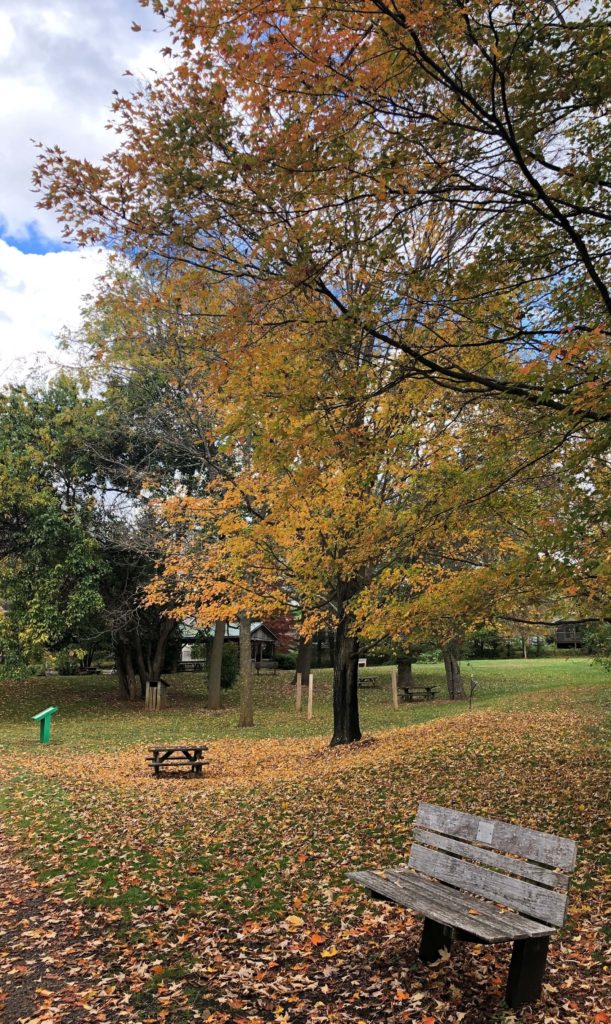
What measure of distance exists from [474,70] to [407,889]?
214 inches

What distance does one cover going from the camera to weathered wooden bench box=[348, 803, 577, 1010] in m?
3.44

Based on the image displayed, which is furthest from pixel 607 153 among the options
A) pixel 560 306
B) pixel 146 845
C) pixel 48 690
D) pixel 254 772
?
pixel 48 690

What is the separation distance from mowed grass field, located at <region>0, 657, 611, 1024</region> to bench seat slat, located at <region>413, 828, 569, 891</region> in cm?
60

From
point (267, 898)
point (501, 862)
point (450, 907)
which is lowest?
point (267, 898)

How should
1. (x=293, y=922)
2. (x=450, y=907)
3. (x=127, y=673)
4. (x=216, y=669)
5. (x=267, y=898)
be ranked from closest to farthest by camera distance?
1. (x=450, y=907)
2. (x=293, y=922)
3. (x=267, y=898)
4. (x=216, y=669)
5. (x=127, y=673)

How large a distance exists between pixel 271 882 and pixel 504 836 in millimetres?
2632

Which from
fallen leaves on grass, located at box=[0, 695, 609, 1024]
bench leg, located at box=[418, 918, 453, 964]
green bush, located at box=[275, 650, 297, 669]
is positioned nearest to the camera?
fallen leaves on grass, located at box=[0, 695, 609, 1024]

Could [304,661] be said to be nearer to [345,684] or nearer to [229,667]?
[229,667]

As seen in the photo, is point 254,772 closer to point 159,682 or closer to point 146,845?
point 146,845

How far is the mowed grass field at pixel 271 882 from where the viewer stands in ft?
12.6

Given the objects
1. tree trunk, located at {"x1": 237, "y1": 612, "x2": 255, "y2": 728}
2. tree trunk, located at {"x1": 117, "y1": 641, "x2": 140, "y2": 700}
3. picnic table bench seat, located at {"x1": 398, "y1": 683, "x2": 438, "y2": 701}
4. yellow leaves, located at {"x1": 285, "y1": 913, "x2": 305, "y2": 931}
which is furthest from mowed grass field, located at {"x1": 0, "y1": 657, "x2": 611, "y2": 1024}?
tree trunk, located at {"x1": 117, "y1": 641, "x2": 140, "y2": 700}

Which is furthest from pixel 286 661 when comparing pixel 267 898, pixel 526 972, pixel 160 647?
pixel 526 972

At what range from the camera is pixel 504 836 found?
3.94 meters

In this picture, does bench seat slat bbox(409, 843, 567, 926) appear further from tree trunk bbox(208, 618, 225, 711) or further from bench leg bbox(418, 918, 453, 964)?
tree trunk bbox(208, 618, 225, 711)
